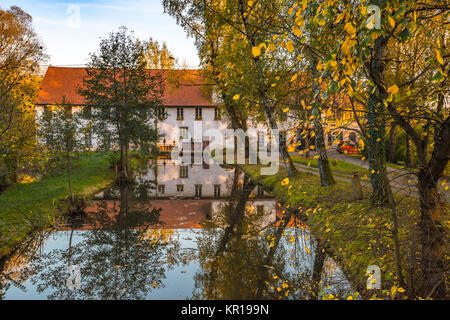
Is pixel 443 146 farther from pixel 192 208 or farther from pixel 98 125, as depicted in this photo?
pixel 98 125

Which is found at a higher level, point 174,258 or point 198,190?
point 198,190

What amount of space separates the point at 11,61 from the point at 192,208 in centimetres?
756

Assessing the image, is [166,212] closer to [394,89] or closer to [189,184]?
[189,184]

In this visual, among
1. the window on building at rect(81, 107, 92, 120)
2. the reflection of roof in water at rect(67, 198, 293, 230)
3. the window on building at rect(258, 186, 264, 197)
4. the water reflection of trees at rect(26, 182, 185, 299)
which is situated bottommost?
the water reflection of trees at rect(26, 182, 185, 299)

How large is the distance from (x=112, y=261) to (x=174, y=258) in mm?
1375

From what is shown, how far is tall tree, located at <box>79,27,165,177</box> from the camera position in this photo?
687 inches

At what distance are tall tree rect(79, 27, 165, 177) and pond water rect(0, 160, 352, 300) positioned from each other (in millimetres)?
6272

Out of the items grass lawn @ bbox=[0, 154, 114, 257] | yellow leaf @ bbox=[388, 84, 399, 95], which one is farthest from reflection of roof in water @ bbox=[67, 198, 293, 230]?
yellow leaf @ bbox=[388, 84, 399, 95]

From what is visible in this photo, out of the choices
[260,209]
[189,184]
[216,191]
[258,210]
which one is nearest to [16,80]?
[258,210]

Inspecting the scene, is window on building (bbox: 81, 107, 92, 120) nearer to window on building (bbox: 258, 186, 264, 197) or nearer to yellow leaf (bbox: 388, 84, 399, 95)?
window on building (bbox: 258, 186, 264, 197)

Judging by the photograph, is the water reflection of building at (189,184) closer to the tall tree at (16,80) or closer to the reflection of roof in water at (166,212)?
the reflection of roof in water at (166,212)

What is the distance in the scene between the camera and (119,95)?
17.6 m

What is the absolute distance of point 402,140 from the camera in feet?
75.9

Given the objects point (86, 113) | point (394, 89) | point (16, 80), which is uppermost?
point (16, 80)
